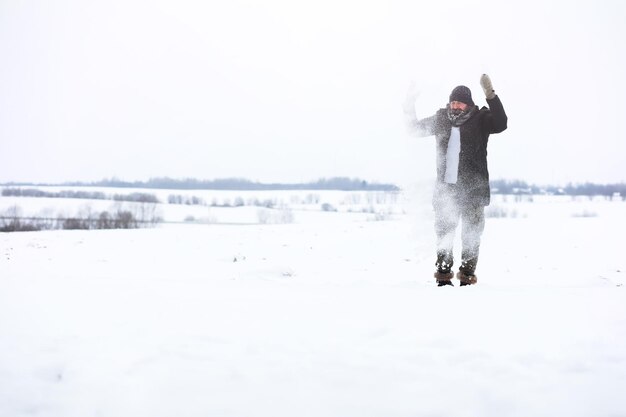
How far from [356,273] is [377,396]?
6.94m

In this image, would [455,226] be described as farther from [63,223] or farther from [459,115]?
[63,223]

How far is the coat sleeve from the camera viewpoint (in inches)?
221

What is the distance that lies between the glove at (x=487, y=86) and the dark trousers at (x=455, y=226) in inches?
44.1

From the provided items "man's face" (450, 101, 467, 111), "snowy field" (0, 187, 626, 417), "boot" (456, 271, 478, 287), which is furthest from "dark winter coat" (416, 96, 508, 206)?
"snowy field" (0, 187, 626, 417)

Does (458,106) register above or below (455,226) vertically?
above

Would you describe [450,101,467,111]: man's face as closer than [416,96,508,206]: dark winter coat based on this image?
No

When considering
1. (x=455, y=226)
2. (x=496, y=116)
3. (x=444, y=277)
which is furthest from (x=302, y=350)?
(x=496, y=116)

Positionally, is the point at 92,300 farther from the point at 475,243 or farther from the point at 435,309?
the point at 475,243

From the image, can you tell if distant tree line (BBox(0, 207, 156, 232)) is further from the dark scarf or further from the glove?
the glove

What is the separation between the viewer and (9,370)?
3.25 m

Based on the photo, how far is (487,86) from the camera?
5.60 m

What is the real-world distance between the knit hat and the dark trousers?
1.06 metres

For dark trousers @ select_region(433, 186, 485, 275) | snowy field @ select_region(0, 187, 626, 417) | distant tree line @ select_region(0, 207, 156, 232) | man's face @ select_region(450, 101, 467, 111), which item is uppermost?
man's face @ select_region(450, 101, 467, 111)

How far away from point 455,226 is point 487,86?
1647 mm
